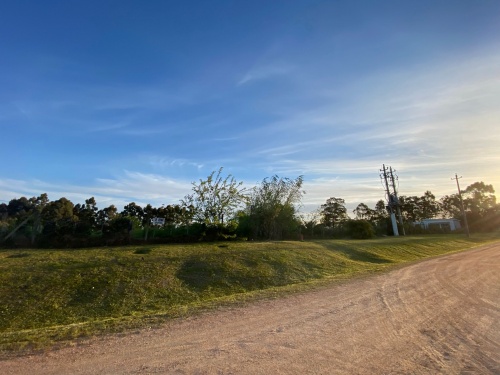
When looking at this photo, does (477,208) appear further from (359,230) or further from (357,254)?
(357,254)

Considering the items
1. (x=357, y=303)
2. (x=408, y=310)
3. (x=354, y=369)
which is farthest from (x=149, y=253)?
(x=354, y=369)

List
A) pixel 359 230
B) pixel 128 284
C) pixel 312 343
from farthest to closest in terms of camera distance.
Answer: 1. pixel 359 230
2. pixel 128 284
3. pixel 312 343

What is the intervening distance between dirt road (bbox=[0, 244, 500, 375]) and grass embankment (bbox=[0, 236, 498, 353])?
991 mm

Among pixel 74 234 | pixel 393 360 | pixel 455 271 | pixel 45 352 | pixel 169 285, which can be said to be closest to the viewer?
pixel 393 360

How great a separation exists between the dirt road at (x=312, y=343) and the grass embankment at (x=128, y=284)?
991mm

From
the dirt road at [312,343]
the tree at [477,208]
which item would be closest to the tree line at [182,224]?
the dirt road at [312,343]

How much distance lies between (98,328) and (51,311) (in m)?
3.18

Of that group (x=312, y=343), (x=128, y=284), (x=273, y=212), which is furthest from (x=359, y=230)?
(x=312, y=343)

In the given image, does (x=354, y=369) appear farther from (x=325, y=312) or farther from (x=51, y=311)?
(x=51, y=311)

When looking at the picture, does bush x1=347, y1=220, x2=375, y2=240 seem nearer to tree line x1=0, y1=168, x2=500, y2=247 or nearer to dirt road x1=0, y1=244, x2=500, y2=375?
tree line x1=0, y1=168, x2=500, y2=247

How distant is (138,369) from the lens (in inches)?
165

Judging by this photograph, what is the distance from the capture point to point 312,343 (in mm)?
5113

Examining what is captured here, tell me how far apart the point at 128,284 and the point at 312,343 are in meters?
7.05

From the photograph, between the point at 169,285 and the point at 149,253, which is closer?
the point at 169,285
